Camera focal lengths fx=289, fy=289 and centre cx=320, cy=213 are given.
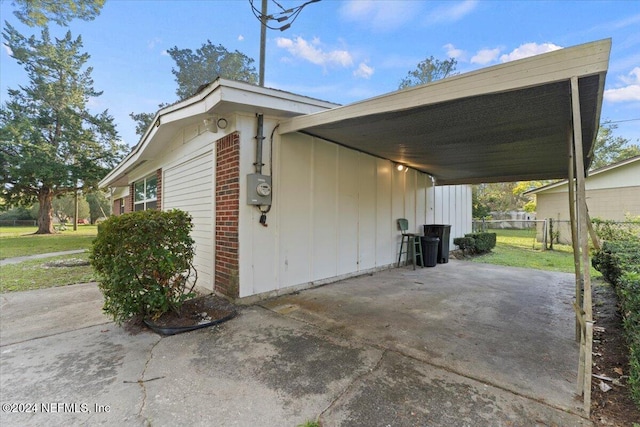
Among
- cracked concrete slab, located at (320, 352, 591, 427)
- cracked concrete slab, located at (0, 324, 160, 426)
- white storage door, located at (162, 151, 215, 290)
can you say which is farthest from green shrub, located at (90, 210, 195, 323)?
cracked concrete slab, located at (320, 352, 591, 427)

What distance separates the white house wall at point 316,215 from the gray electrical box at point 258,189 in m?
0.09

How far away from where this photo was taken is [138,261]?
3.09m

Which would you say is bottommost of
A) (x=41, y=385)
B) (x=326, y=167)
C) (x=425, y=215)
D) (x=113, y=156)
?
(x=41, y=385)

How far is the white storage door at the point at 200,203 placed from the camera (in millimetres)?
4633

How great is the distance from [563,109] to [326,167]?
10.5ft

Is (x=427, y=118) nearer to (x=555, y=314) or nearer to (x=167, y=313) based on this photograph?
(x=555, y=314)

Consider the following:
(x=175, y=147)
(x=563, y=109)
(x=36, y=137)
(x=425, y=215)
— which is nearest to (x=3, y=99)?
(x=36, y=137)

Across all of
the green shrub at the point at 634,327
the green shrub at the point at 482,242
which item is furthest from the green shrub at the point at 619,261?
the green shrub at the point at 482,242

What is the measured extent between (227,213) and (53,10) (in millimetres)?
5600

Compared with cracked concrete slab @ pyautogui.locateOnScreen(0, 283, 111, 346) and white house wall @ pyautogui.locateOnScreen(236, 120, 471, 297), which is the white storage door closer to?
white house wall @ pyautogui.locateOnScreen(236, 120, 471, 297)

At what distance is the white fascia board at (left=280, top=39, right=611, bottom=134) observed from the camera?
1857 millimetres

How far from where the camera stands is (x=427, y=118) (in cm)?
319

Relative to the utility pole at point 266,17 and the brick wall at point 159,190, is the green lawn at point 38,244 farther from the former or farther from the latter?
the utility pole at point 266,17

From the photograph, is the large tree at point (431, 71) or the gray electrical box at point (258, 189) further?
the large tree at point (431, 71)
